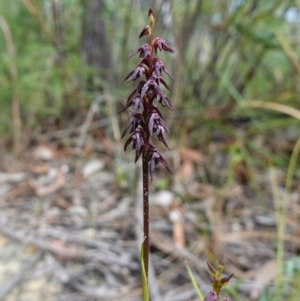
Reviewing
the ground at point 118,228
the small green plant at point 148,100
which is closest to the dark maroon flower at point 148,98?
the small green plant at point 148,100

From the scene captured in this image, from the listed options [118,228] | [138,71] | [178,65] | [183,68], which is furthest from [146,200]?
[183,68]

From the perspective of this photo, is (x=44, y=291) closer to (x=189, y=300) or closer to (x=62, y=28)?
(x=189, y=300)

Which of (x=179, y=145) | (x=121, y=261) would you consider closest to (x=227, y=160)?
(x=179, y=145)

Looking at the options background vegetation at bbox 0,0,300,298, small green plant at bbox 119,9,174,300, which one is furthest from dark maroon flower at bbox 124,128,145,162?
background vegetation at bbox 0,0,300,298

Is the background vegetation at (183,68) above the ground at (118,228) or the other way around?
above

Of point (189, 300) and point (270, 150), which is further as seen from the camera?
point (270, 150)

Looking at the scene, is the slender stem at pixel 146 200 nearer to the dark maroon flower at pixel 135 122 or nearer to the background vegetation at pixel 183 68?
the dark maroon flower at pixel 135 122

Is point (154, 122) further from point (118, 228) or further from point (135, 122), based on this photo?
point (118, 228)

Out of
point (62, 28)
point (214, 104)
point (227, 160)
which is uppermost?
point (62, 28)

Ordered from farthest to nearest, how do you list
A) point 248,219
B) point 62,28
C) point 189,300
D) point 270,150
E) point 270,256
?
point 270,150 < point 62,28 < point 248,219 < point 270,256 < point 189,300
